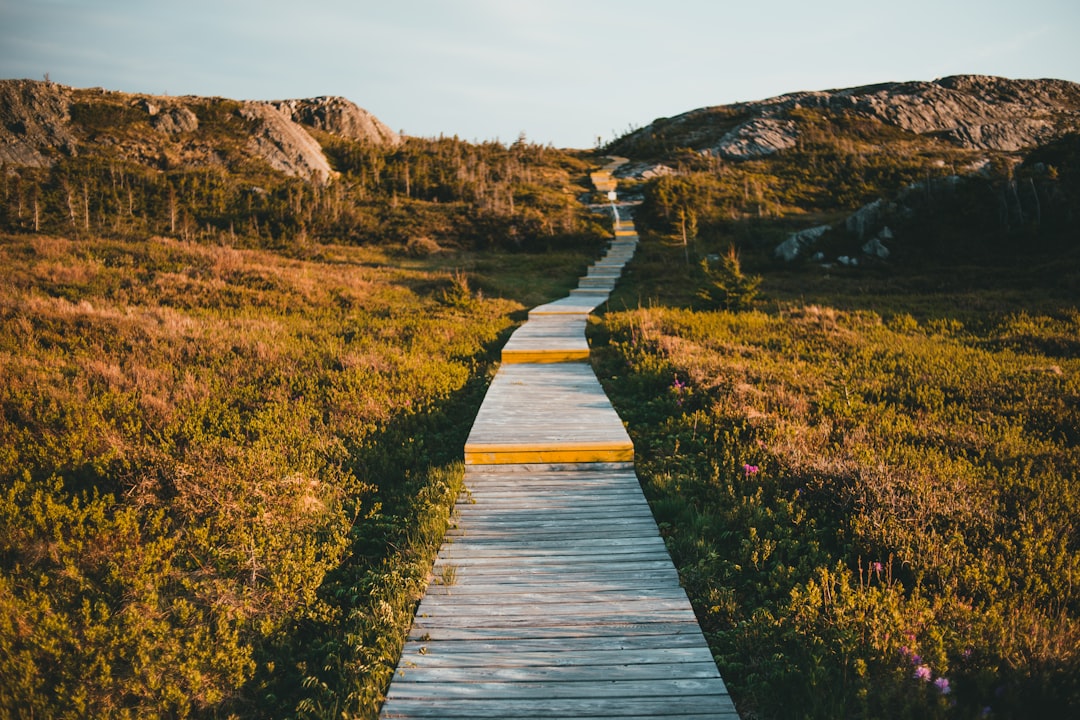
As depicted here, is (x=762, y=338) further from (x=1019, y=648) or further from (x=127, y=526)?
(x=127, y=526)

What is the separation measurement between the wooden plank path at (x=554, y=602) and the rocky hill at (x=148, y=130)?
109 ft

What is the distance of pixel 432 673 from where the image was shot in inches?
132

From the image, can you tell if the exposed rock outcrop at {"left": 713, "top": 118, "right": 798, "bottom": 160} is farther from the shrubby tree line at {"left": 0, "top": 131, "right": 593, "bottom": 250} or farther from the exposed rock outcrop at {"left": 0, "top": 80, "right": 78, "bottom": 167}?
the exposed rock outcrop at {"left": 0, "top": 80, "right": 78, "bottom": 167}

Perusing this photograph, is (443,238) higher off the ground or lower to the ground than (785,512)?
higher

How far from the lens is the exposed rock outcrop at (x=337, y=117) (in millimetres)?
46875

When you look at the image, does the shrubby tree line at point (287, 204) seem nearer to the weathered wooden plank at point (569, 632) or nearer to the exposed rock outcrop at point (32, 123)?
the exposed rock outcrop at point (32, 123)

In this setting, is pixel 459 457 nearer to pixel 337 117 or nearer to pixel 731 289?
pixel 731 289

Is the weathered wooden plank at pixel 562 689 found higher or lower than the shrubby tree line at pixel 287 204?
lower

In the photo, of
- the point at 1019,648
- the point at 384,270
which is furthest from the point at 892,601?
the point at 384,270

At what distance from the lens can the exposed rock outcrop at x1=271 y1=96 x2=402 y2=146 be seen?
1845 inches

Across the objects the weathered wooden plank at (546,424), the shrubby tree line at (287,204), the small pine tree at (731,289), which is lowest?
the weathered wooden plank at (546,424)

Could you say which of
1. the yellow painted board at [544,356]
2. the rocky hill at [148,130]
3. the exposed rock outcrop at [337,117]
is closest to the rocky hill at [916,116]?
the exposed rock outcrop at [337,117]

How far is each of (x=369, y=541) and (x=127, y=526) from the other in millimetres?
1944

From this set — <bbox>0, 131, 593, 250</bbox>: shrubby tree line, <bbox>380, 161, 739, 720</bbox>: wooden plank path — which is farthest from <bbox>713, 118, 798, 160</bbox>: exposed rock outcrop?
<bbox>380, 161, 739, 720</bbox>: wooden plank path
